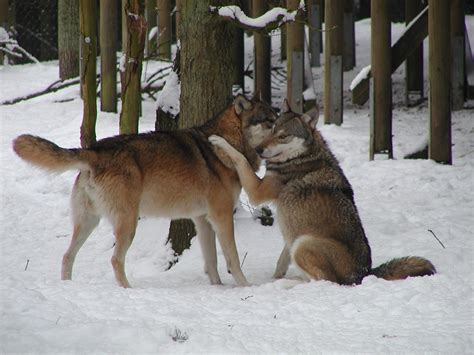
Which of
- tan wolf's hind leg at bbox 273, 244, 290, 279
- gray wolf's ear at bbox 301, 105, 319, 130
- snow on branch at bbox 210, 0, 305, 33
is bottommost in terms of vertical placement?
tan wolf's hind leg at bbox 273, 244, 290, 279

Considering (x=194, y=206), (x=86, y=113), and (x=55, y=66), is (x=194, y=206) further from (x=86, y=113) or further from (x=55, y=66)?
(x=55, y=66)

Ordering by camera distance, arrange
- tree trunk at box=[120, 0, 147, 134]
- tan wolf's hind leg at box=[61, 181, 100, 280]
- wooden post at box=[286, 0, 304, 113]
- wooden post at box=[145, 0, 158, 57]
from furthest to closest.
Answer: wooden post at box=[145, 0, 158, 57] < wooden post at box=[286, 0, 304, 113] < tree trunk at box=[120, 0, 147, 134] < tan wolf's hind leg at box=[61, 181, 100, 280]

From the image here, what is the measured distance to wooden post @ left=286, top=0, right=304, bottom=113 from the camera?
11.5 meters

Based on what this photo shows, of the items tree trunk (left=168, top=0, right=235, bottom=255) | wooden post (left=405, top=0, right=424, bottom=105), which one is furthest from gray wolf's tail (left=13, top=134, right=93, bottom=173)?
wooden post (left=405, top=0, right=424, bottom=105)

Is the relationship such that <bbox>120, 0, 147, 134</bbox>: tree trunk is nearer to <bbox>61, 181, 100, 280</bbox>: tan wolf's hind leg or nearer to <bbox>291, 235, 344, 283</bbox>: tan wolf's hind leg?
<bbox>61, 181, 100, 280</bbox>: tan wolf's hind leg

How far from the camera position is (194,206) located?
6316 millimetres

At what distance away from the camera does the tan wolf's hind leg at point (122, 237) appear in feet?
19.4

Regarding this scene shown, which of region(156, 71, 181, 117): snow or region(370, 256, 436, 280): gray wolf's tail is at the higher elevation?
region(156, 71, 181, 117): snow

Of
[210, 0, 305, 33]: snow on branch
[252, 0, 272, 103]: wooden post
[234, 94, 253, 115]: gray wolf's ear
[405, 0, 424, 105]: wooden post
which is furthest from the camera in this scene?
[405, 0, 424, 105]: wooden post

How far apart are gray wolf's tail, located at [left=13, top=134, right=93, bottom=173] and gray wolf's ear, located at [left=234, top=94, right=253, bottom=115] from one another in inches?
57.8

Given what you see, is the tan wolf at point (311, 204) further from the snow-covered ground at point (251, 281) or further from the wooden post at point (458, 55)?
the wooden post at point (458, 55)

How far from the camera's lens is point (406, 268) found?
569 centimetres

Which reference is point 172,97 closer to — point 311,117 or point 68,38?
point 311,117

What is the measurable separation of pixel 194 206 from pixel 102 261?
1.79 m
